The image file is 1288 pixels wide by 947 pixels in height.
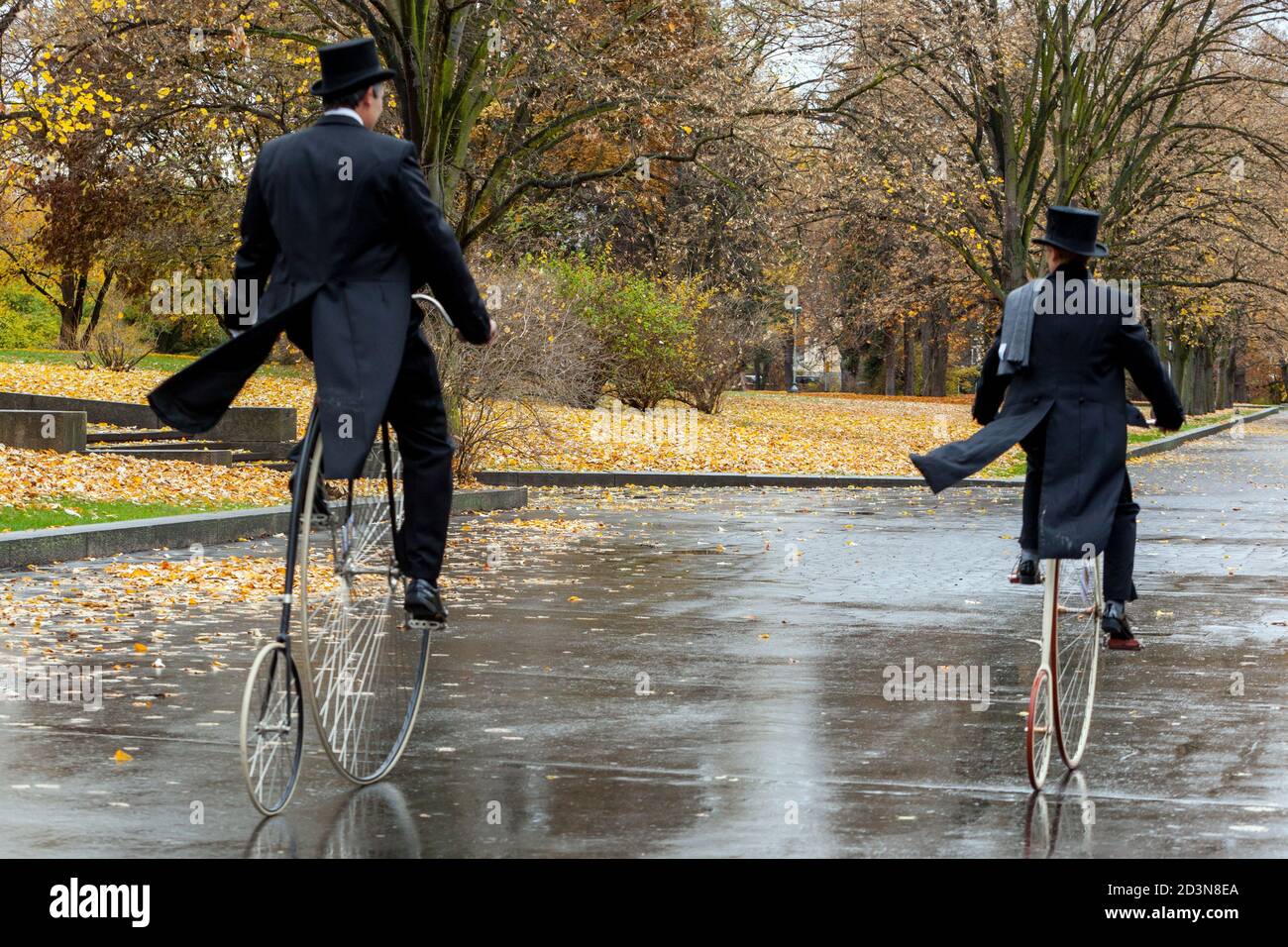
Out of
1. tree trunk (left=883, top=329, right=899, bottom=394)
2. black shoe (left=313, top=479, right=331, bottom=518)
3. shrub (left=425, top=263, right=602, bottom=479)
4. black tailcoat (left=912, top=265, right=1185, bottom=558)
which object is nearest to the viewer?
black shoe (left=313, top=479, right=331, bottom=518)

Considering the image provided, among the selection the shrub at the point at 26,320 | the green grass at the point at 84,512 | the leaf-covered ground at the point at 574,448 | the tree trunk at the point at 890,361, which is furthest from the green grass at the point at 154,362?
the tree trunk at the point at 890,361

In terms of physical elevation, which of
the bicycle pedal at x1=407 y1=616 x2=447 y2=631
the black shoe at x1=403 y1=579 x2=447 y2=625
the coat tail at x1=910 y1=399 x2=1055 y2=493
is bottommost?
the bicycle pedal at x1=407 y1=616 x2=447 y2=631

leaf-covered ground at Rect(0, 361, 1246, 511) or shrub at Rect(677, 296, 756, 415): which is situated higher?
shrub at Rect(677, 296, 756, 415)

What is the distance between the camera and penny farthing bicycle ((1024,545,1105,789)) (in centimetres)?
641

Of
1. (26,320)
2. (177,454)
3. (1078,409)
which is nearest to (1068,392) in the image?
(1078,409)

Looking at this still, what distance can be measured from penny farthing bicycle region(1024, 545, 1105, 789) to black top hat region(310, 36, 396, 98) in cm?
302

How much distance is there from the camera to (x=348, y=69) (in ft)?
19.5

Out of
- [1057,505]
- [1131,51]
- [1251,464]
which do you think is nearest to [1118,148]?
[1131,51]

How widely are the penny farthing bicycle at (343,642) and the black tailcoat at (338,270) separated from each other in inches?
7.8

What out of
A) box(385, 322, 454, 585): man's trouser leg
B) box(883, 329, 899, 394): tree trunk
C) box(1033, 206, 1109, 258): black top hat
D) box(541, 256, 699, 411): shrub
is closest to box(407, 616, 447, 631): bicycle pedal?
box(385, 322, 454, 585): man's trouser leg

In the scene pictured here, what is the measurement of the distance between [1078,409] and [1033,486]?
388 mm

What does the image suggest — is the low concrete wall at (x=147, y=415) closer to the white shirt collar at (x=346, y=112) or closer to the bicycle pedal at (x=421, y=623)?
the bicycle pedal at (x=421, y=623)

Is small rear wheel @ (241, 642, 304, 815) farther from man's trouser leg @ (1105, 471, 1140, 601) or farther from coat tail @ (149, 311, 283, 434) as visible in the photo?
man's trouser leg @ (1105, 471, 1140, 601)

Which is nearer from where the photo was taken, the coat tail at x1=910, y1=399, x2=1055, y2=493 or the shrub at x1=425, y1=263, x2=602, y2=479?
the coat tail at x1=910, y1=399, x2=1055, y2=493
